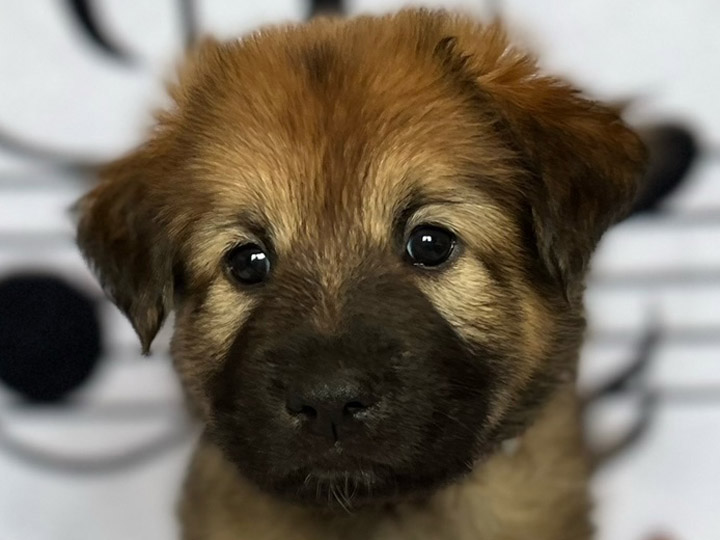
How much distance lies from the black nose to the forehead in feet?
0.85

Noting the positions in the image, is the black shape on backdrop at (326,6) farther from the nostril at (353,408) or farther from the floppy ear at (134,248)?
the nostril at (353,408)

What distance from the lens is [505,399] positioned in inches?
61.0

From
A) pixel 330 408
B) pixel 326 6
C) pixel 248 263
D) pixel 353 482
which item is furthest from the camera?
pixel 326 6

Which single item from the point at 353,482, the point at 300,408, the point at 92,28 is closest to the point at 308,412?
the point at 300,408

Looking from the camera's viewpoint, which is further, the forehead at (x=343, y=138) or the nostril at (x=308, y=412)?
the forehead at (x=343, y=138)

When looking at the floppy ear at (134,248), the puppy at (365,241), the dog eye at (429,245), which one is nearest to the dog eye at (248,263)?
the puppy at (365,241)

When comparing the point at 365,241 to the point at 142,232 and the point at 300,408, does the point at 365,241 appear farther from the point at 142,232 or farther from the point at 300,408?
the point at 142,232

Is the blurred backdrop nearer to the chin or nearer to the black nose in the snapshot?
the chin

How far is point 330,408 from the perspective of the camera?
1265 mm

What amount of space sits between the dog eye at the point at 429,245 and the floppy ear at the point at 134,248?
0.38 metres

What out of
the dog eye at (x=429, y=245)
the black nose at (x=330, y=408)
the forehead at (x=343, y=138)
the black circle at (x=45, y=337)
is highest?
the forehead at (x=343, y=138)

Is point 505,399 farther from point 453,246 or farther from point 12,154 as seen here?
point 12,154

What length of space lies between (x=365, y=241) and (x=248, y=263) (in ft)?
0.66

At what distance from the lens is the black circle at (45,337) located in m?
2.38
